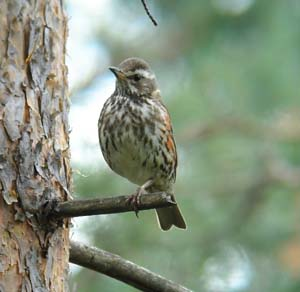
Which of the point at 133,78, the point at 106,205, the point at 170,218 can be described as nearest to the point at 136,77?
the point at 133,78

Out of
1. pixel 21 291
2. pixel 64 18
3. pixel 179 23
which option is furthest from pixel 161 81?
pixel 21 291

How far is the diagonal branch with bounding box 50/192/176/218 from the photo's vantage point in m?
3.49

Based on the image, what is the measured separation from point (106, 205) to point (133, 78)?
2.11 m

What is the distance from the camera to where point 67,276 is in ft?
12.6

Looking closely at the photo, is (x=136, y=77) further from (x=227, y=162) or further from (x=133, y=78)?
(x=227, y=162)

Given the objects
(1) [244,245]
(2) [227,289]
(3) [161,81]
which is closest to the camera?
(2) [227,289]

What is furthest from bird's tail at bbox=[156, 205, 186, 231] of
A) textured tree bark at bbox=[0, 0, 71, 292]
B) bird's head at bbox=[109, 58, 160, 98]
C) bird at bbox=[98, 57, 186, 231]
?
textured tree bark at bbox=[0, 0, 71, 292]

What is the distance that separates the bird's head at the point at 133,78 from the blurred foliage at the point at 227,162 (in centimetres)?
123

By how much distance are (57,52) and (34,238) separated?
700 mm

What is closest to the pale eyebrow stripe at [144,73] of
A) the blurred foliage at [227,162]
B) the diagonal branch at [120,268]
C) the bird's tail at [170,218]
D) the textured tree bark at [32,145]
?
the bird's tail at [170,218]

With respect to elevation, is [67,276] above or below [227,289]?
below

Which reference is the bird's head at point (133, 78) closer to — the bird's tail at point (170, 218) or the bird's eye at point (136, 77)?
the bird's eye at point (136, 77)

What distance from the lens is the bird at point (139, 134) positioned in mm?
5355

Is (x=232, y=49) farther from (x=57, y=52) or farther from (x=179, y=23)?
(x=57, y=52)
